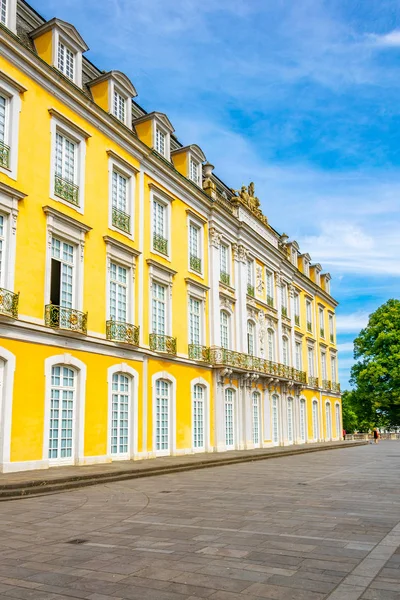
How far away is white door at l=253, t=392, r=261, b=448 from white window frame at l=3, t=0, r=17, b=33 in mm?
19973

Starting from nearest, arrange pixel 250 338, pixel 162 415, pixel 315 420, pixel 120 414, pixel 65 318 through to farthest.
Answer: pixel 65 318 < pixel 120 414 < pixel 162 415 < pixel 250 338 < pixel 315 420

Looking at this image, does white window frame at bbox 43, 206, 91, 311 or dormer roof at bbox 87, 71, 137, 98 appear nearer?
white window frame at bbox 43, 206, 91, 311

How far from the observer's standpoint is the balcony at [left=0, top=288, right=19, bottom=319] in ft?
46.3

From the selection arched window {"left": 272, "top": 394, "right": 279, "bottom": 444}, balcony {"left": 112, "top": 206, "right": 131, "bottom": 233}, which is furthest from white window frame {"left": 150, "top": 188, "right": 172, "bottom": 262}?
arched window {"left": 272, "top": 394, "right": 279, "bottom": 444}

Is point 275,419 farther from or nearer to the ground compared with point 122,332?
nearer to the ground

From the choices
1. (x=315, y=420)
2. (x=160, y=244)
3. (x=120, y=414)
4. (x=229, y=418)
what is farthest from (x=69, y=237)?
(x=315, y=420)

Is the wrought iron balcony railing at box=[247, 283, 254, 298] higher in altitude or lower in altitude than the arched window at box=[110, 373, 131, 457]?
higher

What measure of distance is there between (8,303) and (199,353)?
11135 mm

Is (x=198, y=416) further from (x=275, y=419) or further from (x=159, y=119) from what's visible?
(x=159, y=119)

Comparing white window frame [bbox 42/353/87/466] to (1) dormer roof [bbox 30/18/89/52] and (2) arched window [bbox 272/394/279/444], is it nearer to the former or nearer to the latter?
(1) dormer roof [bbox 30/18/89/52]

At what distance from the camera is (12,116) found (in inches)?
611

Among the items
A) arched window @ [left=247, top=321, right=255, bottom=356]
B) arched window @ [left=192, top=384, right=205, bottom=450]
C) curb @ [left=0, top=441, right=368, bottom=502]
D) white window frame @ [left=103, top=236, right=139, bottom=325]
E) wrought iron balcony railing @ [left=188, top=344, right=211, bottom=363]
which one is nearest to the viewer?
curb @ [left=0, top=441, right=368, bottom=502]

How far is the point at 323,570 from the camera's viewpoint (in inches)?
222

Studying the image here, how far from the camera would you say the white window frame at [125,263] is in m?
18.7
